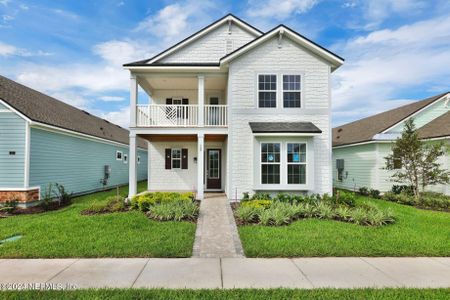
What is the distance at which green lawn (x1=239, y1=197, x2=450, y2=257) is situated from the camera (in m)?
5.68

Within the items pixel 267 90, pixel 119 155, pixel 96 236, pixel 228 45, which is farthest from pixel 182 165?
pixel 96 236

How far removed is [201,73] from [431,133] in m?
13.6

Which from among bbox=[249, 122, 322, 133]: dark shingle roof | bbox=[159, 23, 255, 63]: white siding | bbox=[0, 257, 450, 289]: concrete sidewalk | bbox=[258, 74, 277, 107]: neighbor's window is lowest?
bbox=[0, 257, 450, 289]: concrete sidewalk

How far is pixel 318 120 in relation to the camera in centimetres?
1138

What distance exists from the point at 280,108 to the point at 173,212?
270 inches

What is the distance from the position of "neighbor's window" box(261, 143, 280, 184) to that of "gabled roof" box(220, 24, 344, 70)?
445 centimetres

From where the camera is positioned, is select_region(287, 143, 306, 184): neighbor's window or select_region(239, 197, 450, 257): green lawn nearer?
select_region(239, 197, 450, 257): green lawn

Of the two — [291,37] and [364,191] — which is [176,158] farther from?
[364,191]

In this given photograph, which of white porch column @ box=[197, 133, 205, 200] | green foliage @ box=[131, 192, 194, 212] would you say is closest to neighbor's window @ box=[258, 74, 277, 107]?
white porch column @ box=[197, 133, 205, 200]

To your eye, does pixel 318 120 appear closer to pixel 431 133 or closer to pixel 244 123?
pixel 244 123

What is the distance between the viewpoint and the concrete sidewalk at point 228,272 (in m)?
4.25

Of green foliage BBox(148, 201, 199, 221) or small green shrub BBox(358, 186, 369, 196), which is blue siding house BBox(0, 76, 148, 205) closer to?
green foliage BBox(148, 201, 199, 221)

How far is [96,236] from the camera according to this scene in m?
6.55

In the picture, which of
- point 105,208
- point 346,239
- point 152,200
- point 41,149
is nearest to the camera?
point 346,239
